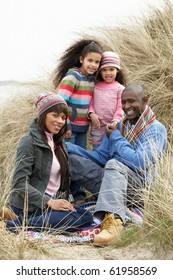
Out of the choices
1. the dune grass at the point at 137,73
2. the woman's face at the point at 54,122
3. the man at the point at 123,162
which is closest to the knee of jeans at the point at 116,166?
the man at the point at 123,162

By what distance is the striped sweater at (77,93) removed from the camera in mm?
6277

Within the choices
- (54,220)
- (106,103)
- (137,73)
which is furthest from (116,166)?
(137,73)

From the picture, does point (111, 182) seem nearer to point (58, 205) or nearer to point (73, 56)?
point (58, 205)

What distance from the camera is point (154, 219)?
4.46m

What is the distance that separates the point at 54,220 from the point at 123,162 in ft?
2.81

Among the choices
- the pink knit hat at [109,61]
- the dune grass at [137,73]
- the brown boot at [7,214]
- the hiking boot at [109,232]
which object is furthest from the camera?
the dune grass at [137,73]

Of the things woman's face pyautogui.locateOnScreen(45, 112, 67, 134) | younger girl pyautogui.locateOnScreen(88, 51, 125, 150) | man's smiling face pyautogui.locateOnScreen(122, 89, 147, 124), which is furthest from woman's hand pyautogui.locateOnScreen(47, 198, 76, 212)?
younger girl pyautogui.locateOnScreen(88, 51, 125, 150)

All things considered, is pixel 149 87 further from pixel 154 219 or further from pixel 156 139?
pixel 154 219

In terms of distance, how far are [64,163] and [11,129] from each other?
2547 millimetres

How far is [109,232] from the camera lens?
186 inches

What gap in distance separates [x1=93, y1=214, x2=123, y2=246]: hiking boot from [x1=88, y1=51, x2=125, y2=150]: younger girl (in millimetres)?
1616

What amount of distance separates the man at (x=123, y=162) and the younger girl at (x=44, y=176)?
0.28m

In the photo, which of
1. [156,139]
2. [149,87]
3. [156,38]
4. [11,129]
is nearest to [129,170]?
[156,139]

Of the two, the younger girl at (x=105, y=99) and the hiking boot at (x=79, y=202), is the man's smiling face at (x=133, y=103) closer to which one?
the younger girl at (x=105, y=99)
